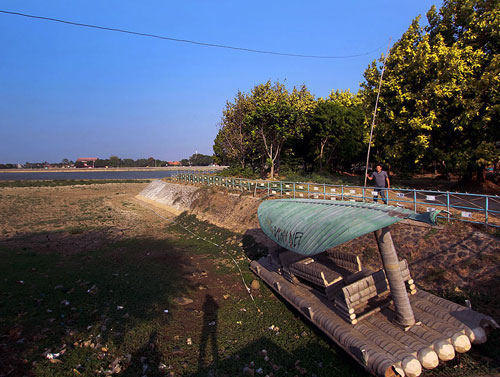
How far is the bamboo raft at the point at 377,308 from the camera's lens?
18.4ft

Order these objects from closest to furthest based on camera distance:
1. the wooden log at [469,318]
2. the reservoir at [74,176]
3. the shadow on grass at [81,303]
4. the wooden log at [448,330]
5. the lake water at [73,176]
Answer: the wooden log at [448,330] < the wooden log at [469,318] < the shadow on grass at [81,303] < the reservoir at [74,176] < the lake water at [73,176]

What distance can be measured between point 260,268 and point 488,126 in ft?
53.2

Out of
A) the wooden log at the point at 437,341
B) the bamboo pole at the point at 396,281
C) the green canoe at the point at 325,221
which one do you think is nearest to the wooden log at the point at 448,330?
the wooden log at the point at 437,341

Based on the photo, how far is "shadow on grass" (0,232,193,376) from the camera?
691 cm

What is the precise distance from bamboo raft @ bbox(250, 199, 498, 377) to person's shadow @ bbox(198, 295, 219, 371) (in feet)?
7.41

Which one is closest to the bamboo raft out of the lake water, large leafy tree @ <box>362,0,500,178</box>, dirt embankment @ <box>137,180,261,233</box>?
dirt embankment @ <box>137,180,261,233</box>

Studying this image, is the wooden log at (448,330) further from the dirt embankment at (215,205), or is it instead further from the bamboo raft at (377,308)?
the dirt embankment at (215,205)

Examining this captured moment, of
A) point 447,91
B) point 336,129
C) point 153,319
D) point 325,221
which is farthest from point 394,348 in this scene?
point 336,129

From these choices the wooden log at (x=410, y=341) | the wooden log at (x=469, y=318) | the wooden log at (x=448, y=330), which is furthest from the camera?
Result: the wooden log at (x=469, y=318)

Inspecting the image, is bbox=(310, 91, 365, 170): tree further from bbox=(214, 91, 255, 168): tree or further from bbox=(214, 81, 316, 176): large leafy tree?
bbox=(214, 91, 255, 168): tree

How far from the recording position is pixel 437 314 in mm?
6602

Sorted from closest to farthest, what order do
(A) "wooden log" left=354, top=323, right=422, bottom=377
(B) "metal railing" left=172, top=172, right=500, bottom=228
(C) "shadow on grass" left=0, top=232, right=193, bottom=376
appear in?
1. (A) "wooden log" left=354, top=323, right=422, bottom=377
2. (C) "shadow on grass" left=0, top=232, right=193, bottom=376
3. (B) "metal railing" left=172, top=172, right=500, bottom=228

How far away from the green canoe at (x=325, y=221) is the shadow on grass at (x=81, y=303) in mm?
4307

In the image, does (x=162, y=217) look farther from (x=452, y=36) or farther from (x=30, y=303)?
(x=452, y=36)
